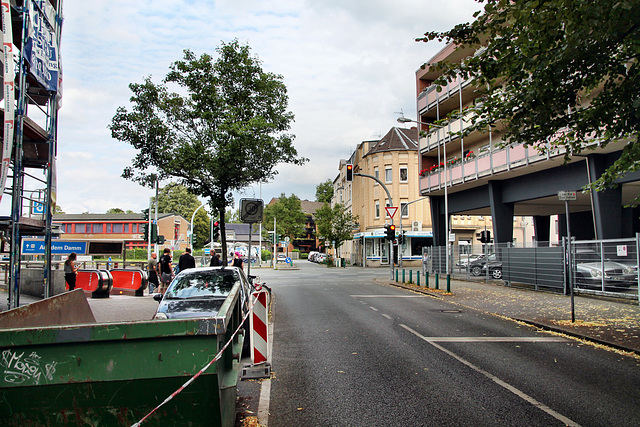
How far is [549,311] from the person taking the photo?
13344mm

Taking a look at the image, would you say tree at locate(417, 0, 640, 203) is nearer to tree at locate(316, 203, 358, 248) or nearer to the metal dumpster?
the metal dumpster

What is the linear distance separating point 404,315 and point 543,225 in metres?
29.5

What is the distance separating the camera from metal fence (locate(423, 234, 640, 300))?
15.2 m

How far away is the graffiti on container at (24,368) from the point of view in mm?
3162

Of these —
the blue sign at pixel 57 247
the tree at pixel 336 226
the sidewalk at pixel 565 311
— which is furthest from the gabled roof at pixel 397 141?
the blue sign at pixel 57 247

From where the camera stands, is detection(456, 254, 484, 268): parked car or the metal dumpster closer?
the metal dumpster

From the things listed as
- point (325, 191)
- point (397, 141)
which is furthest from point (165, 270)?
point (325, 191)

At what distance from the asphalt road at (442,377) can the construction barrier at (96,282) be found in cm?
981

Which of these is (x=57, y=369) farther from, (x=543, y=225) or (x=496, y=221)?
(x=543, y=225)

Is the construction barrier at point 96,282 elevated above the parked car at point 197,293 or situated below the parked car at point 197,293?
below

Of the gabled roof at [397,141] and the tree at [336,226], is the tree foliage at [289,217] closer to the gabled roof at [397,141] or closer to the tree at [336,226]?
the tree at [336,226]

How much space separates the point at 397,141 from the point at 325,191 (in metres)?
41.8

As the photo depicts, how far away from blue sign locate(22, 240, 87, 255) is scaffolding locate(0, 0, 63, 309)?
5095 mm

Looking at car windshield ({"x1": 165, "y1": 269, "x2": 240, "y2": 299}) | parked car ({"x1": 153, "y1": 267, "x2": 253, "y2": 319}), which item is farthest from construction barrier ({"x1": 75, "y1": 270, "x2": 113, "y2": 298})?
car windshield ({"x1": 165, "y1": 269, "x2": 240, "y2": 299})
